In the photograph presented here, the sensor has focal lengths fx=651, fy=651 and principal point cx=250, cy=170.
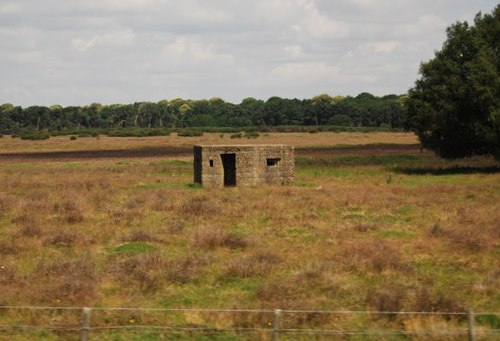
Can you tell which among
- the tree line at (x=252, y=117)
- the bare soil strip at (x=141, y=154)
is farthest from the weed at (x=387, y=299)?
the tree line at (x=252, y=117)

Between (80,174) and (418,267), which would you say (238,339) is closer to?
(418,267)

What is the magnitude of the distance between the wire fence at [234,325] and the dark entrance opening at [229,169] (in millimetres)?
25027

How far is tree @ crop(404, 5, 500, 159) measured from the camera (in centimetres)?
4303

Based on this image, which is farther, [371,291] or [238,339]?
[371,291]

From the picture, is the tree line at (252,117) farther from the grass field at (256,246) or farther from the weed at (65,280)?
the weed at (65,280)

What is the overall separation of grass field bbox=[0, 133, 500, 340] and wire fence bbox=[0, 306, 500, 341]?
10.1 inches

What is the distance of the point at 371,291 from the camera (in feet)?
47.6

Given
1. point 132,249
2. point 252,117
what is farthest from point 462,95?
point 252,117

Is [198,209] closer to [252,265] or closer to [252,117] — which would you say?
[252,265]

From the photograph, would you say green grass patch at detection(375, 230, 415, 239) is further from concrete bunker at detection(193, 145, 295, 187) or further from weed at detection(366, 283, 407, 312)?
concrete bunker at detection(193, 145, 295, 187)

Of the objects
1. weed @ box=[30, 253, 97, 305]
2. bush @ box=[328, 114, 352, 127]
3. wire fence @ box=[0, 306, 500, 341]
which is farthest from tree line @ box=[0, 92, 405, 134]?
wire fence @ box=[0, 306, 500, 341]

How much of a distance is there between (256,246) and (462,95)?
1139 inches

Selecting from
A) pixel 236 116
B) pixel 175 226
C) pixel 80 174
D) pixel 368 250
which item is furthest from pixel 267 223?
pixel 236 116

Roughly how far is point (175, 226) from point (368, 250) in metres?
7.75
